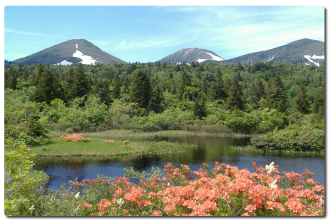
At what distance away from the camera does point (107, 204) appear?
10.3 ft

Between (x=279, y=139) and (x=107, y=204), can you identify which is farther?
(x=279, y=139)

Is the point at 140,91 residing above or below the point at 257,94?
above

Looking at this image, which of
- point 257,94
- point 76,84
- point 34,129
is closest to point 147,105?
point 76,84

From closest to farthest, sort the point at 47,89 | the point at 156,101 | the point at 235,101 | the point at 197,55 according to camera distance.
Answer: the point at 47,89 < the point at 235,101 < the point at 156,101 < the point at 197,55

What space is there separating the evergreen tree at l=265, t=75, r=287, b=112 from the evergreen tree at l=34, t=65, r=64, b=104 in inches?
1162

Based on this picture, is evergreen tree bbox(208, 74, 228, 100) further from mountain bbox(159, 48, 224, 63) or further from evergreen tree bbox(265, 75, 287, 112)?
evergreen tree bbox(265, 75, 287, 112)

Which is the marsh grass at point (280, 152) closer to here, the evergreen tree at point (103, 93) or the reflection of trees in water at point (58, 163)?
the reflection of trees in water at point (58, 163)

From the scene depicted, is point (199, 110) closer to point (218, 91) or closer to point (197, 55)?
point (218, 91)

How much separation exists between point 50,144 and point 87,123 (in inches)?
466

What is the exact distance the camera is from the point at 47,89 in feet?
112

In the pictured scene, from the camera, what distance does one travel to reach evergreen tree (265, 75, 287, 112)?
33.8 meters

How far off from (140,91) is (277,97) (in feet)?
64.1
